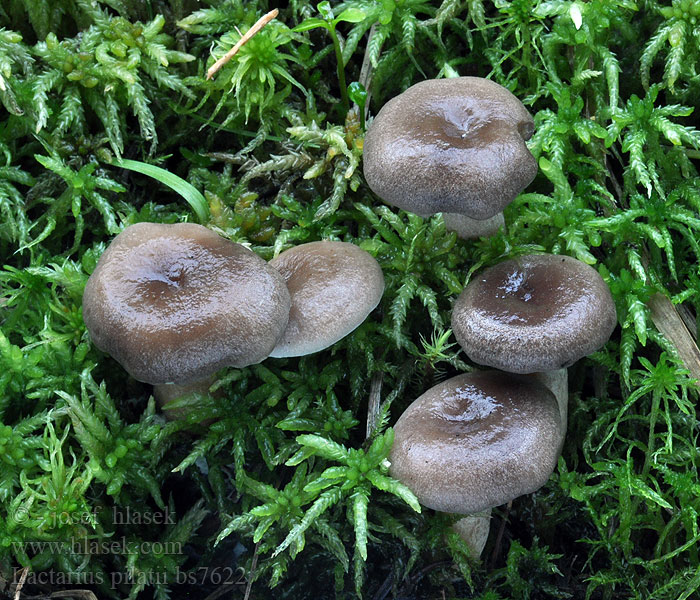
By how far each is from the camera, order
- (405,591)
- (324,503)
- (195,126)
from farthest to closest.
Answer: (195,126) < (405,591) < (324,503)

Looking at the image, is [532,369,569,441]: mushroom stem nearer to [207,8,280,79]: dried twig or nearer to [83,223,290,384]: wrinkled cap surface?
[83,223,290,384]: wrinkled cap surface

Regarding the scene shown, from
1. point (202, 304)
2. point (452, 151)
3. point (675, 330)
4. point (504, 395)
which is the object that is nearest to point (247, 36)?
point (452, 151)

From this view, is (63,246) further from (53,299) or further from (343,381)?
(343,381)

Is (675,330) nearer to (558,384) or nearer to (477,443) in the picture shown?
(558,384)

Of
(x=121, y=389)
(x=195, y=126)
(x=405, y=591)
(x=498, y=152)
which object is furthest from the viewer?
(x=195, y=126)

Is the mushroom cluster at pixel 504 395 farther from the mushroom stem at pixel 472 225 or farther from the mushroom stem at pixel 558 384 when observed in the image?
the mushroom stem at pixel 472 225

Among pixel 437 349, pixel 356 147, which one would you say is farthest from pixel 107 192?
pixel 437 349
